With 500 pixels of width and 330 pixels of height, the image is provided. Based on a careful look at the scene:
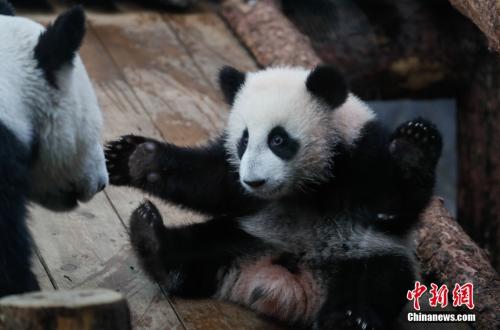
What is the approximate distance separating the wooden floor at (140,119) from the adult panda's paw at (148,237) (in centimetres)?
12

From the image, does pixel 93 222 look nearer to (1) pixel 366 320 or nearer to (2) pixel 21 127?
(2) pixel 21 127

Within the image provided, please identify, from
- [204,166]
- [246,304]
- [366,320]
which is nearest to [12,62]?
[204,166]

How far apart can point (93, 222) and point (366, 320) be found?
1.50 m

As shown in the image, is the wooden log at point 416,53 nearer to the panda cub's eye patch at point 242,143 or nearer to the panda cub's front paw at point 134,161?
the panda cub's front paw at point 134,161

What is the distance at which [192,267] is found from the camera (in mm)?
3439

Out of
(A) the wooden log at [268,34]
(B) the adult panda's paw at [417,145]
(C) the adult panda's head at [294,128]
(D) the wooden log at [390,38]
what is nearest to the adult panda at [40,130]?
(C) the adult panda's head at [294,128]

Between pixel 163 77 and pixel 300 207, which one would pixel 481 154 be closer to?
pixel 163 77

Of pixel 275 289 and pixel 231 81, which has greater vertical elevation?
pixel 231 81

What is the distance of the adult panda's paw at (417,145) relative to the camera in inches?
130

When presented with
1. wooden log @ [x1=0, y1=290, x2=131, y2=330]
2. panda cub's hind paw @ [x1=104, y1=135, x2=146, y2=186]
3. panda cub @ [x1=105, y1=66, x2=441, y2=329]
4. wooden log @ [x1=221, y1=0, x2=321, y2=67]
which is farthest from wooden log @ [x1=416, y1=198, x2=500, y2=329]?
Answer: wooden log @ [x1=0, y1=290, x2=131, y2=330]

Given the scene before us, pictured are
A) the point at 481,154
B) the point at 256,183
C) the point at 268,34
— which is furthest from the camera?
the point at 481,154

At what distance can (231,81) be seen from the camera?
12.2ft

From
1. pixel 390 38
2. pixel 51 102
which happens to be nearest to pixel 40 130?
pixel 51 102

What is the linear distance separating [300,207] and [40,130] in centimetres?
113
